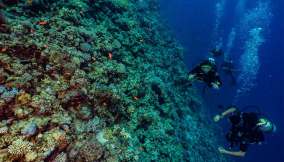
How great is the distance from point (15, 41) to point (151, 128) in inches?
123

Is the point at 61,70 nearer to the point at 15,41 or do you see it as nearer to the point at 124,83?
the point at 15,41

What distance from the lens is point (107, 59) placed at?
19.9 feet

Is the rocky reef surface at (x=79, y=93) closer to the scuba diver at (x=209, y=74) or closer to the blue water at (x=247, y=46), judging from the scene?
the scuba diver at (x=209, y=74)

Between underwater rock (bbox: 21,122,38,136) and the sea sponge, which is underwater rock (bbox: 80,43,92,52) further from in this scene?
the sea sponge

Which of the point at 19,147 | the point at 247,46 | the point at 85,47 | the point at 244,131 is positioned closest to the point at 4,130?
the point at 19,147

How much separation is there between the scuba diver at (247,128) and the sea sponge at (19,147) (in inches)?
200

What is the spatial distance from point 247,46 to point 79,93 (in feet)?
137

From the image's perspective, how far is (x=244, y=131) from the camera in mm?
6730

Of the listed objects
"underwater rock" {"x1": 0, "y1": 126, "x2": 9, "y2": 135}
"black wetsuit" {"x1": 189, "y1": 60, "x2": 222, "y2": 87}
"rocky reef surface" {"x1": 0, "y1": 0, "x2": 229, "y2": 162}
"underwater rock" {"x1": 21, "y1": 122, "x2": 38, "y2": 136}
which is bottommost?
"underwater rock" {"x1": 0, "y1": 126, "x2": 9, "y2": 135}

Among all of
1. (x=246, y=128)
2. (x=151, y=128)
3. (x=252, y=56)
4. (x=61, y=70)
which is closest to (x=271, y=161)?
(x=252, y=56)

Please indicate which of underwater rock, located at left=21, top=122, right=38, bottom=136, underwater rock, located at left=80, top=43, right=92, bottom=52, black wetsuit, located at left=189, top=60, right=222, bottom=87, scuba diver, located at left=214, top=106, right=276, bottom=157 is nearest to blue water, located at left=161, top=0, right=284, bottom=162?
black wetsuit, located at left=189, top=60, right=222, bottom=87

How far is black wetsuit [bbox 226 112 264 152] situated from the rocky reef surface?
1.19 metres

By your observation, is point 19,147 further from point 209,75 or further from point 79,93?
point 209,75

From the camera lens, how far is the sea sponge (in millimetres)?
3496
